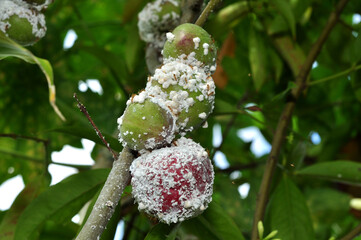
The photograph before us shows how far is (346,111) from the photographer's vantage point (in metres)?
1.85

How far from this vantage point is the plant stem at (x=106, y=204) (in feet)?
1.96

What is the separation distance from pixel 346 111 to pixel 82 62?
1.01m

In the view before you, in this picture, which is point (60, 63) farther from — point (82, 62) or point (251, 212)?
point (251, 212)

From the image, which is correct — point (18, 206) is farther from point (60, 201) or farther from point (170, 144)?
point (170, 144)

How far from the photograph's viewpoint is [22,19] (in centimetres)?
86

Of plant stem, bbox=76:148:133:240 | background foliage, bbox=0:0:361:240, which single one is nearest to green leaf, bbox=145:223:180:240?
background foliage, bbox=0:0:361:240

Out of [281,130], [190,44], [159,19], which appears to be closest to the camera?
[190,44]

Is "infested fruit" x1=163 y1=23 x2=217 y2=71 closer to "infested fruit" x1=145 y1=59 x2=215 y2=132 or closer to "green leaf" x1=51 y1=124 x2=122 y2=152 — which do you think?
"infested fruit" x1=145 y1=59 x2=215 y2=132

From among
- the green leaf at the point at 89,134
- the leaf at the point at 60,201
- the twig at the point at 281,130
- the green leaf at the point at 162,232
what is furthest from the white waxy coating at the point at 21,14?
the twig at the point at 281,130

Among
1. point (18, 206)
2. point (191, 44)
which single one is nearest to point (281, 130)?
point (191, 44)

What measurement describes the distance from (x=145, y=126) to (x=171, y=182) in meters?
0.08

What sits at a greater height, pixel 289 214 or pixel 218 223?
pixel 218 223

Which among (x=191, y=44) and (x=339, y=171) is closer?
(x=191, y=44)

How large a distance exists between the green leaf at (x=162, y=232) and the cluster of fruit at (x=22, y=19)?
1.36 ft
